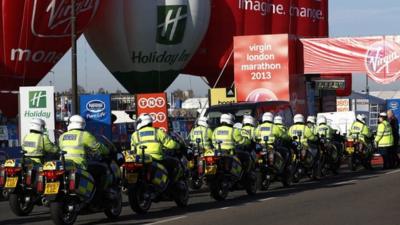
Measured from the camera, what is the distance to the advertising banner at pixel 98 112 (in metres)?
29.6

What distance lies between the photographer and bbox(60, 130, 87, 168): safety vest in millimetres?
13922

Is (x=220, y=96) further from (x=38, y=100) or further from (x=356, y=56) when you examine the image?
(x=38, y=100)

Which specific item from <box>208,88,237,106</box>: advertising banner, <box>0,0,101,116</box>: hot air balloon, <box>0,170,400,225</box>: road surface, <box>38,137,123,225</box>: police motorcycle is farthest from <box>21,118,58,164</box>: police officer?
<box>0,0,101,116</box>: hot air balloon

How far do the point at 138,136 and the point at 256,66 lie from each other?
2040 cm

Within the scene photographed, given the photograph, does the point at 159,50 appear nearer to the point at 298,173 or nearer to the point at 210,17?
the point at 210,17

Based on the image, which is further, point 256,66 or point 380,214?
point 256,66

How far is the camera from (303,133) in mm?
22906

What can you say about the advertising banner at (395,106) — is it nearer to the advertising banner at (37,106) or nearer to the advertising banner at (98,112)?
the advertising banner at (98,112)

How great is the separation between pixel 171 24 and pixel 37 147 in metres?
29.2

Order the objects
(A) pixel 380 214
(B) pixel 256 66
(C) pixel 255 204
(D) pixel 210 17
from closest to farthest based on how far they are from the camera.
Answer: (A) pixel 380 214
(C) pixel 255 204
(B) pixel 256 66
(D) pixel 210 17

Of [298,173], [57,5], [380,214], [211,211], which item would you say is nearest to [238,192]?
[298,173]

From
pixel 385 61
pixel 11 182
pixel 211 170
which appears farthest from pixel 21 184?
pixel 385 61

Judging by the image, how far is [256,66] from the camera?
118ft

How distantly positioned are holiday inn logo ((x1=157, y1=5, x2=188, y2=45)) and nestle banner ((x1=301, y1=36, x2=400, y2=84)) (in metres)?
8.53
